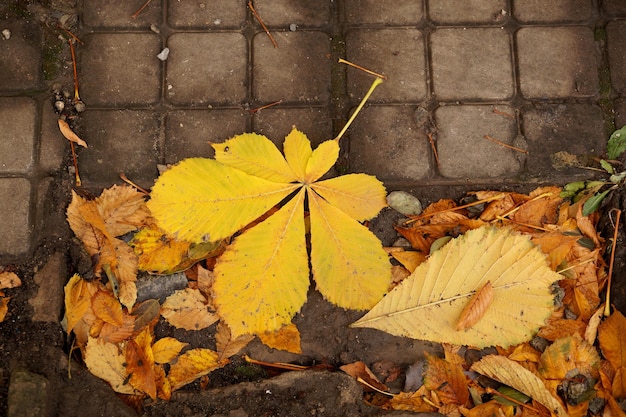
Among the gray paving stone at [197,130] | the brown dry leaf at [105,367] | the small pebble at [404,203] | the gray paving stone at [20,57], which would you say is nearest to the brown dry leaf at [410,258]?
the small pebble at [404,203]

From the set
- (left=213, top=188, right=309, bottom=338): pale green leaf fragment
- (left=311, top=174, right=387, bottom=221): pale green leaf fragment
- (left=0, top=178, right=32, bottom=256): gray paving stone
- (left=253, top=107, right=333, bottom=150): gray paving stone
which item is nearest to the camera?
(left=213, top=188, right=309, bottom=338): pale green leaf fragment

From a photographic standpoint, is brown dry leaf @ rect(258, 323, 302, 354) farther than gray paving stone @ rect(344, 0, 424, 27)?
No

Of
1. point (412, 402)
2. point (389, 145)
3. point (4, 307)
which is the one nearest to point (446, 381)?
point (412, 402)

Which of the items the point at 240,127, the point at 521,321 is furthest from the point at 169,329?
the point at 521,321

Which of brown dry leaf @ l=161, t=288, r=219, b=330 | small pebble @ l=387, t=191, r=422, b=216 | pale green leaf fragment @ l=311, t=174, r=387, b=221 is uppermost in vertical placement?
pale green leaf fragment @ l=311, t=174, r=387, b=221

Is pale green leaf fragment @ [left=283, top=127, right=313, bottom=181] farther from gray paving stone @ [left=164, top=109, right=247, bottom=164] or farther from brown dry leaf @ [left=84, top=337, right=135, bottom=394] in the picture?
brown dry leaf @ [left=84, top=337, right=135, bottom=394]

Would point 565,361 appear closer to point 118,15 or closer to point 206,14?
point 206,14

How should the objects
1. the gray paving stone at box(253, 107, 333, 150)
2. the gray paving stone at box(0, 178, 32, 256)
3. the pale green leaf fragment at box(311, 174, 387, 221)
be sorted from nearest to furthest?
the pale green leaf fragment at box(311, 174, 387, 221)
the gray paving stone at box(0, 178, 32, 256)
the gray paving stone at box(253, 107, 333, 150)

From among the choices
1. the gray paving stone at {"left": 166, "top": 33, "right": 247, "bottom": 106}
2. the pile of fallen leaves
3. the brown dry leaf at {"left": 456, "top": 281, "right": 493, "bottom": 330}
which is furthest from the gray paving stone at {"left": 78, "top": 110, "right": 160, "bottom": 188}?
the brown dry leaf at {"left": 456, "top": 281, "right": 493, "bottom": 330}
